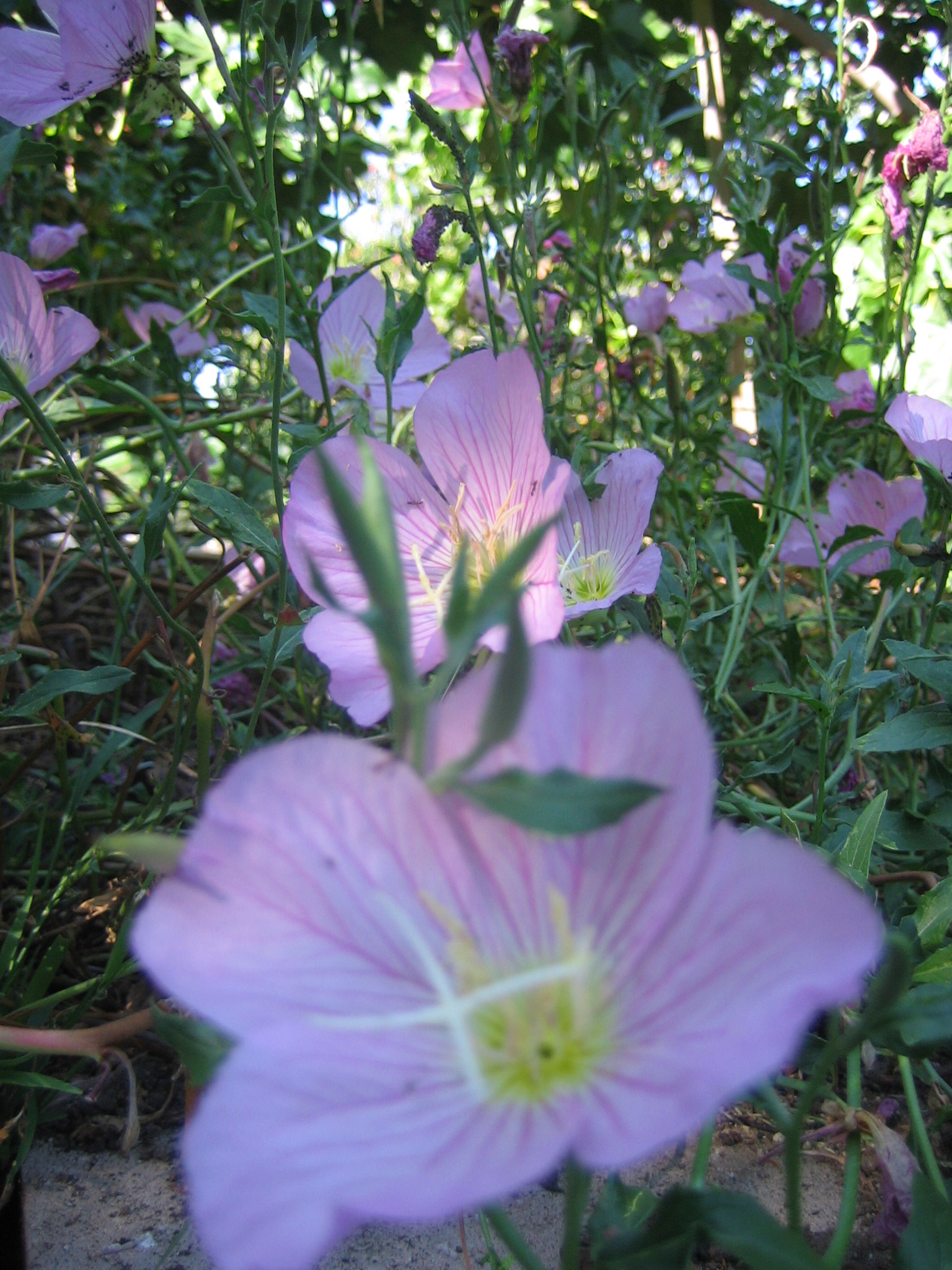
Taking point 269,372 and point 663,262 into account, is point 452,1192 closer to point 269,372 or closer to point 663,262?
point 269,372

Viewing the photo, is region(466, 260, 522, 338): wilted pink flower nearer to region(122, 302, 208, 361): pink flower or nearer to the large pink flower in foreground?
region(122, 302, 208, 361): pink flower

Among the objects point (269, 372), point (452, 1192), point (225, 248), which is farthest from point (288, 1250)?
point (225, 248)

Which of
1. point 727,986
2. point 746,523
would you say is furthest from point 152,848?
point 746,523

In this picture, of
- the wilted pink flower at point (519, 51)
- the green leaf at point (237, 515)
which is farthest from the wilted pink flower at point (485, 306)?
the green leaf at point (237, 515)

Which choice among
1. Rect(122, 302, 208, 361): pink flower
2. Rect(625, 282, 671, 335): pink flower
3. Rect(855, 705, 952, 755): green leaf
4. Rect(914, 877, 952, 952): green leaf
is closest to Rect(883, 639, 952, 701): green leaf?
Rect(855, 705, 952, 755): green leaf

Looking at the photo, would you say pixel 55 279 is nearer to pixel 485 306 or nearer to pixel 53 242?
pixel 53 242

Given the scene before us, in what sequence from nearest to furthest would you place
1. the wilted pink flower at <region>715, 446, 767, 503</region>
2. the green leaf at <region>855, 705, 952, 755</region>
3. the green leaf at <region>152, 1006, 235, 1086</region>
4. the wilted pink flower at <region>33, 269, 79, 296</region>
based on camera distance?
the green leaf at <region>152, 1006, 235, 1086</region> → the green leaf at <region>855, 705, 952, 755</region> → the wilted pink flower at <region>33, 269, 79, 296</region> → the wilted pink flower at <region>715, 446, 767, 503</region>
